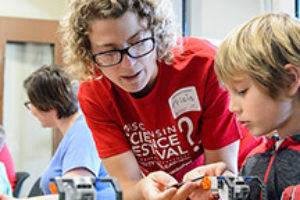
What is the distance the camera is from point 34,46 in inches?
137

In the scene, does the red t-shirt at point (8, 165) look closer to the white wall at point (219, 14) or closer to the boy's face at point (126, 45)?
the white wall at point (219, 14)

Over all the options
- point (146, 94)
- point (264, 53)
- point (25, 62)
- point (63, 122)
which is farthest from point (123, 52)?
point (25, 62)

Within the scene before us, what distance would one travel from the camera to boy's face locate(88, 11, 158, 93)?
40.0 inches

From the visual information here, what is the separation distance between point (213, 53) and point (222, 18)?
142cm

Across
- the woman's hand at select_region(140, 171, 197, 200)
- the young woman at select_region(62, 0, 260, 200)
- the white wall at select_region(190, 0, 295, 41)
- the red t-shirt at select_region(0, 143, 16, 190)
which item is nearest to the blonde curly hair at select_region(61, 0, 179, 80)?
the young woman at select_region(62, 0, 260, 200)

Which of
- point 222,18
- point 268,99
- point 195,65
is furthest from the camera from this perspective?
point 222,18

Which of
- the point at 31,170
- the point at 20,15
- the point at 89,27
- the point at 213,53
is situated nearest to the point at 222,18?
the point at 213,53

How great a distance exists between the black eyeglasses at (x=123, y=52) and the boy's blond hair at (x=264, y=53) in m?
0.21

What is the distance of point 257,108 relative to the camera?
0.91 m

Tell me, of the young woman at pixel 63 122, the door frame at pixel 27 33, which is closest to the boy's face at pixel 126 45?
the young woman at pixel 63 122

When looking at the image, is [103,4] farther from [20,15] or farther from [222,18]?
[20,15]

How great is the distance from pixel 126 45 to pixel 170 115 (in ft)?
0.94

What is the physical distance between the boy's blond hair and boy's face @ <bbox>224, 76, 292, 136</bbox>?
2 centimetres

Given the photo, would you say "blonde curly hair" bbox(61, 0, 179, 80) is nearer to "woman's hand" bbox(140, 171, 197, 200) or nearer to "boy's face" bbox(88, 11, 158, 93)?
"boy's face" bbox(88, 11, 158, 93)
